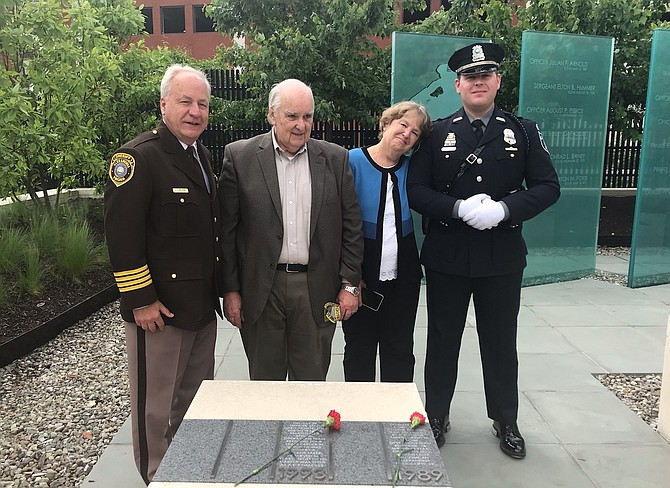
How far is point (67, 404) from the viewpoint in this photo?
369 cm

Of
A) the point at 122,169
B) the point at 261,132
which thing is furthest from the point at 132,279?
the point at 261,132

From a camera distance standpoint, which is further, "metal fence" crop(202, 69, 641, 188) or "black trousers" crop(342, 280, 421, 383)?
"metal fence" crop(202, 69, 641, 188)

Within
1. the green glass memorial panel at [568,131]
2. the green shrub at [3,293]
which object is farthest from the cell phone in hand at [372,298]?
the green glass memorial panel at [568,131]

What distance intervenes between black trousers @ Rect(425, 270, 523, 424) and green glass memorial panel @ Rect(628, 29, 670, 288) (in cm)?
427

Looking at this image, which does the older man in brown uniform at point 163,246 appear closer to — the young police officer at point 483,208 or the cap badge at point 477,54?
the young police officer at point 483,208

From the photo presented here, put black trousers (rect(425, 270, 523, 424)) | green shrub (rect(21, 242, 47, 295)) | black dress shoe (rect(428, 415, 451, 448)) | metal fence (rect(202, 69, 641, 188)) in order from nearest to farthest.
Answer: black trousers (rect(425, 270, 523, 424)) → black dress shoe (rect(428, 415, 451, 448)) → green shrub (rect(21, 242, 47, 295)) → metal fence (rect(202, 69, 641, 188))

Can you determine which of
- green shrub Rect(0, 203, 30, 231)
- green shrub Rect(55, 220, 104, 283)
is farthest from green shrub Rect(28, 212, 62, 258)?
green shrub Rect(0, 203, 30, 231)

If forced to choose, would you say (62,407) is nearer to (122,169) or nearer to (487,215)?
(122,169)

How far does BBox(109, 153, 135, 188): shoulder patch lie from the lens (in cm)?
223

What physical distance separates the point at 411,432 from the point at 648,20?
844cm

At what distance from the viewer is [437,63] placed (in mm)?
6020

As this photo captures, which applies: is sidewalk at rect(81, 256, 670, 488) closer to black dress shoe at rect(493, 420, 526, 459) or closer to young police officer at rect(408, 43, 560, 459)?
black dress shoe at rect(493, 420, 526, 459)

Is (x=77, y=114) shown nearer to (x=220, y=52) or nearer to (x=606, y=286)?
(x=220, y=52)

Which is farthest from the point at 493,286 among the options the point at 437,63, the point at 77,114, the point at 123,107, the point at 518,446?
the point at 123,107
